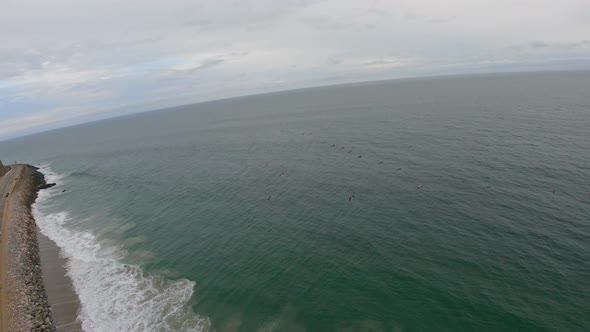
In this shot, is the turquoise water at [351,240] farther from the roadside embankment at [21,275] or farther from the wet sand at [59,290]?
the roadside embankment at [21,275]

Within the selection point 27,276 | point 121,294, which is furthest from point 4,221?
point 121,294

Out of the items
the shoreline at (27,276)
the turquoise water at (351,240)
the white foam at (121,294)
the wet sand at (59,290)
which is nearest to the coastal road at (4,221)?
the shoreline at (27,276)

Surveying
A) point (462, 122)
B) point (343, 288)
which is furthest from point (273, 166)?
point (462, 122)

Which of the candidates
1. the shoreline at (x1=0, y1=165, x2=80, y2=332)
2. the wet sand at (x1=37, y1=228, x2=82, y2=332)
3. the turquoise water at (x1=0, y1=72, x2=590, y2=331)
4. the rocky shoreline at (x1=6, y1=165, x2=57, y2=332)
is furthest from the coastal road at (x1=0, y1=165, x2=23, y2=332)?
the turquoise water at (x1=0, y1=72, x2=590, y2=331)

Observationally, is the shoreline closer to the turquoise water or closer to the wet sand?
the wet sand

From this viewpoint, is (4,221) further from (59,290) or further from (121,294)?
(121,294)

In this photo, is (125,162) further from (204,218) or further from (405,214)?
(405,214)

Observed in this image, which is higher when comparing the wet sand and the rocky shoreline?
the rocky shoreline
